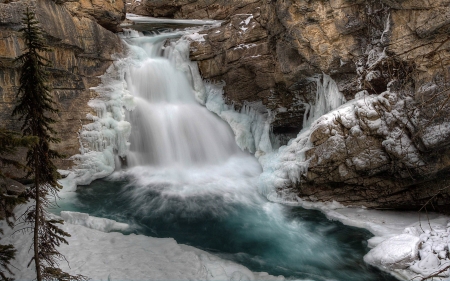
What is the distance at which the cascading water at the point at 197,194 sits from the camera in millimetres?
6477

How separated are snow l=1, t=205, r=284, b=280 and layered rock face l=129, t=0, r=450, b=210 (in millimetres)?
3582

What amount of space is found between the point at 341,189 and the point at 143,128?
6.44 m

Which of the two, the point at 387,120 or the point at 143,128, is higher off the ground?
the point at 387,120

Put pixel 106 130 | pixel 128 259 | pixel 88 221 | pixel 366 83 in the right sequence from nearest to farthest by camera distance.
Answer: pixel 128 259 < pixel 366 83 < pixel 88 221 < pixel 106 130

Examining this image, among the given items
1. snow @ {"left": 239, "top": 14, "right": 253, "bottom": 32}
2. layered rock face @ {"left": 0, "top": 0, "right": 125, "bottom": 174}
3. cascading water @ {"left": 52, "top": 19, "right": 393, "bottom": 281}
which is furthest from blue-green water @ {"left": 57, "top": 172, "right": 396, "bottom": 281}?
snow @ {"left": 239, "top": 14, "right": 253, "bottom": 32}

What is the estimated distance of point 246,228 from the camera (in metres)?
7.47

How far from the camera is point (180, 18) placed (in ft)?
60.4

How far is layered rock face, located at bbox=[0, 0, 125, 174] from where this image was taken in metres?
8.34

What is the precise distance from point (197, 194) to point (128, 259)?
3.58 meters

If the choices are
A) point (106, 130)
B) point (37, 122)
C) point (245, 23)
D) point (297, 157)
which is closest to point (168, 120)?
point (106, 130)

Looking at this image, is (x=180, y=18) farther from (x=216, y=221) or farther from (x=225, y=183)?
(x=216, y=221)

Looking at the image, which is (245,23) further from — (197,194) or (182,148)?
(197,194)

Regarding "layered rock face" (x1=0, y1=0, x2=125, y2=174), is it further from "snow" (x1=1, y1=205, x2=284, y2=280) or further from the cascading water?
"snow" (x1=1, y1=205, x2=284, y2=280)

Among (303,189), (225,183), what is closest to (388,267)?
(303,189)
